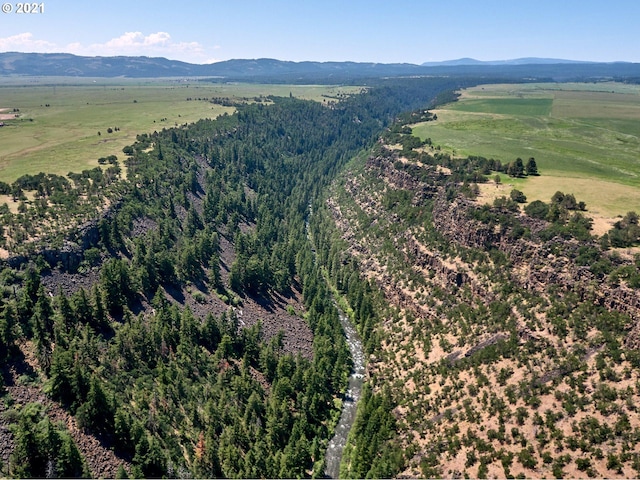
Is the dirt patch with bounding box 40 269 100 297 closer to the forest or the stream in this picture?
the forest

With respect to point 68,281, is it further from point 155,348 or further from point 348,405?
point 348,405

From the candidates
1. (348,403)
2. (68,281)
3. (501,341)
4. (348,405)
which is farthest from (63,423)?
(501,341)

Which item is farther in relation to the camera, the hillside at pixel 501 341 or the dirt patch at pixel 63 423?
the hillside at pixel 501 341

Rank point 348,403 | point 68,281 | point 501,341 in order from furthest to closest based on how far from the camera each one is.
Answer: point 348,403 < point 68,281 < point 501,341

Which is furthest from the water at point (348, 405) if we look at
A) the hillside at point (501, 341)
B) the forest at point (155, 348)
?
the hillside at point (501, 341)

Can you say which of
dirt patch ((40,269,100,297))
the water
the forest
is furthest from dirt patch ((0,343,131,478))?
the water

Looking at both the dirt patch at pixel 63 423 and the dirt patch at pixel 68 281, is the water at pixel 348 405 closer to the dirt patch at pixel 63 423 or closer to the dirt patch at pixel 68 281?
the dirt patch at pixel 63 423

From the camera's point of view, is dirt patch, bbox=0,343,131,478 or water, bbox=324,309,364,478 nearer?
dirt patch, bbox=0,343,131,478
